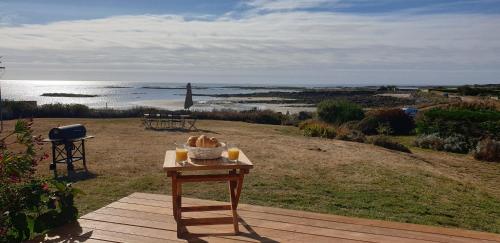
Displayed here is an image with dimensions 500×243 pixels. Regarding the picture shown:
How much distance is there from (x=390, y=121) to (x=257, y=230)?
19085mm

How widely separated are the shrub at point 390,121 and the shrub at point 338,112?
1.49 m

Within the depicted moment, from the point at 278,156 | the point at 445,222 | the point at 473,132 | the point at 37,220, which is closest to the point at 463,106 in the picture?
the point at 473,132

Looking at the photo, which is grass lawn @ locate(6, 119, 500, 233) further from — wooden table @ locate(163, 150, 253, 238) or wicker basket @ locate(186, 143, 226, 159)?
wicker basket @ locate(186, 143, 226, 159)

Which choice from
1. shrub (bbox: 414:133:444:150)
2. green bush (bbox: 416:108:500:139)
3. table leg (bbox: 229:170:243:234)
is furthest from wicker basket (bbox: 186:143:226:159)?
green bush (bbox: 416:108:500:139)

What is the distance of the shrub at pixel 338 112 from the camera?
79.0 ft

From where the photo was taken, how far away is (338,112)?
2438 centimetres

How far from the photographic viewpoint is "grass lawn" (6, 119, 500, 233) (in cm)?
743

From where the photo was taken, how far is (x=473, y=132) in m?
17.5

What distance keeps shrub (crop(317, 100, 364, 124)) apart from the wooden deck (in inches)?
752

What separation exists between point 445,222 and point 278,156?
664 cm

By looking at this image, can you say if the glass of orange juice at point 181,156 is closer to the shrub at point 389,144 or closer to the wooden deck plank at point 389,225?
the wooden deck plank at point 389,225

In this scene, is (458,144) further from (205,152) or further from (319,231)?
(205,152)

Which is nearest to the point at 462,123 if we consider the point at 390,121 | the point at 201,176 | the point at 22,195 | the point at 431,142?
the point at 431,142

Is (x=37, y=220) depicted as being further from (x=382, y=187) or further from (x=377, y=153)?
(x=377, y=153)
